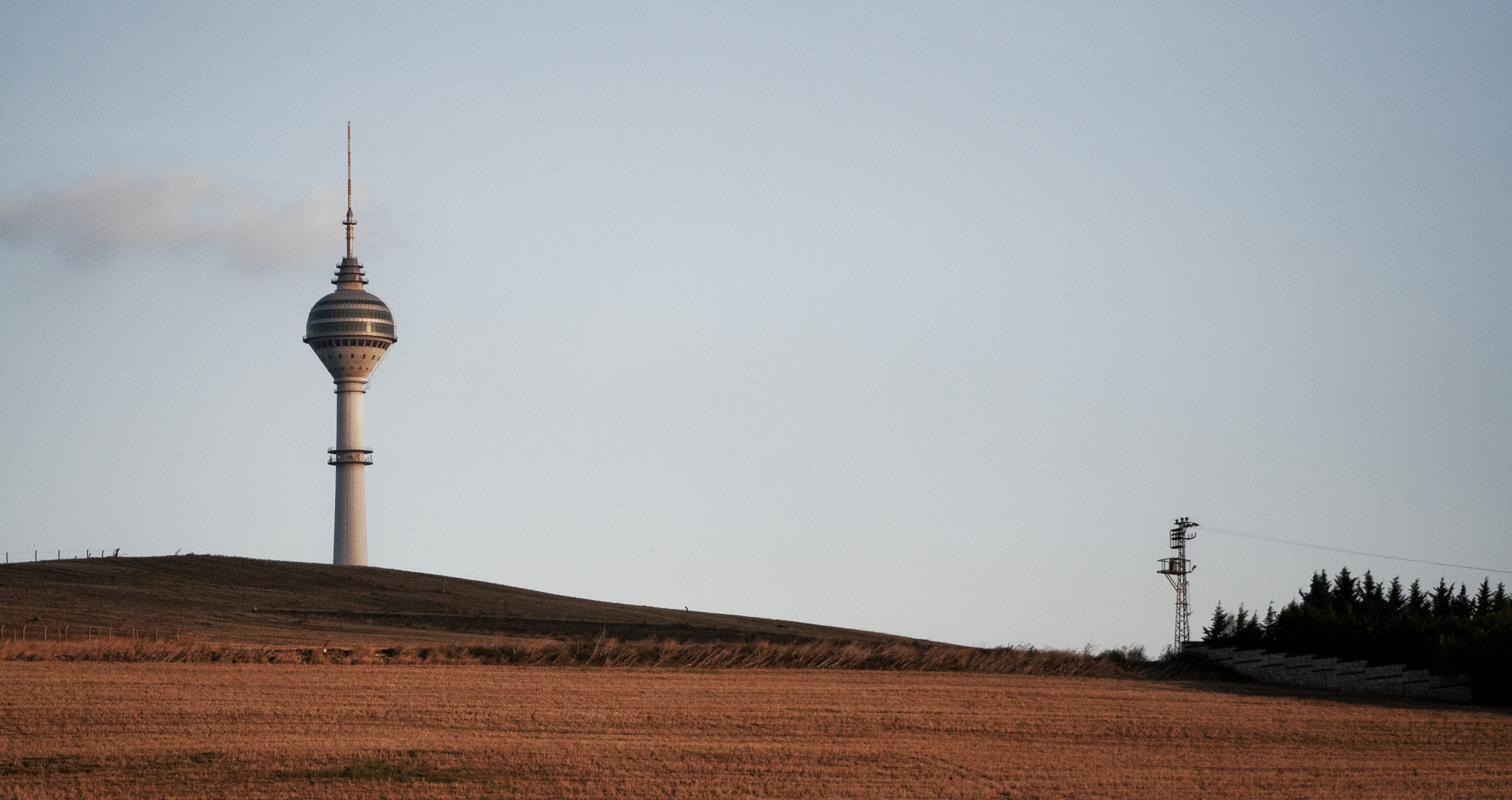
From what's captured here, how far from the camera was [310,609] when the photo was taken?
253 ft

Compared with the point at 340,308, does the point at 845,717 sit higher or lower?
lower

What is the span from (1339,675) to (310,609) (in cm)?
4391

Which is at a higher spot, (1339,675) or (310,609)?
(310,609)

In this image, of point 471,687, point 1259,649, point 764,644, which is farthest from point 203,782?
point 1259,649

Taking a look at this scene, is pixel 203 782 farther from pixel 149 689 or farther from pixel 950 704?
pixel 950 704

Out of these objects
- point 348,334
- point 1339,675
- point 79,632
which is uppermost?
point 348,334

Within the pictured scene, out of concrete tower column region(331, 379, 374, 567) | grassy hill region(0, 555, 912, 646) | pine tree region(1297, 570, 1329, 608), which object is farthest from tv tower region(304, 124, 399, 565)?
pine tree region(1297, 570, 1329, 608)

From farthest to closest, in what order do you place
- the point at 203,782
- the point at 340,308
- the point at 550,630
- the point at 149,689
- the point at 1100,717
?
1. the point at 340,308
2. the point at 550,630
3. the point at 1100,717
4. the point at 149,689
5. the point at 203,782

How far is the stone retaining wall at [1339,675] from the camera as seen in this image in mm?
51688

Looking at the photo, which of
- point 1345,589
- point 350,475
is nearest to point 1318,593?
point 1345,589

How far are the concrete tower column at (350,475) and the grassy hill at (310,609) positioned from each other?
58241mm

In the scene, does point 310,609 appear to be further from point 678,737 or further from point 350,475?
point 350,475

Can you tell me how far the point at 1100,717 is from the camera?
42.2m

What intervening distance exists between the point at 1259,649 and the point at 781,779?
3489 cm
